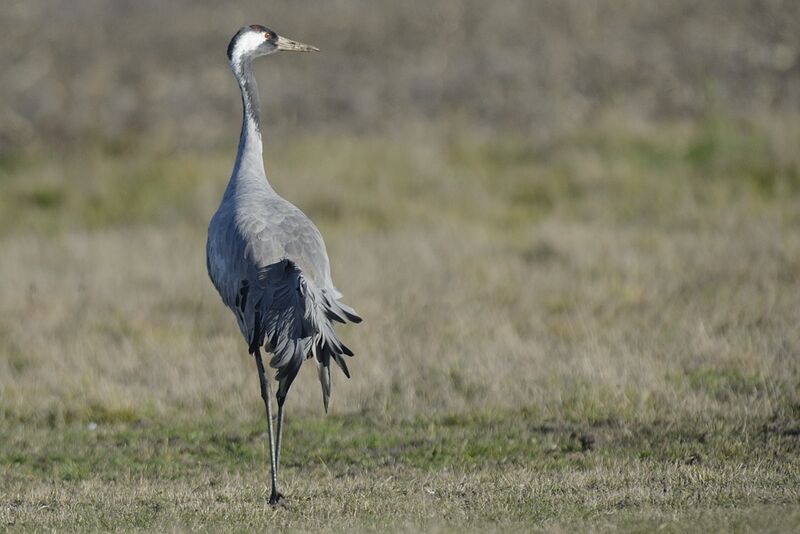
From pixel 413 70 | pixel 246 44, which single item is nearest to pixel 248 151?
pixel 246 44

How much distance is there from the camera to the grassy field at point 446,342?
6.42 meters

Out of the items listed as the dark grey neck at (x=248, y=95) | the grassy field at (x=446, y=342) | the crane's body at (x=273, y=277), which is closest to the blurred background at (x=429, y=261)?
the grassy field at (x=446, y=342)

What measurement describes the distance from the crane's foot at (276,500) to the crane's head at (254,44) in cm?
286

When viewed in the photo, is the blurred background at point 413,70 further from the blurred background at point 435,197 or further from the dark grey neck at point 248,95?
the dark grey neck at point 248,95

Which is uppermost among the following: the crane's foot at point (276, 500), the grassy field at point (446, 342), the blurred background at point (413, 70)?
the blurred background at point (413, 70)

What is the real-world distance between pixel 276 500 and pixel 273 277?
113 centimetres

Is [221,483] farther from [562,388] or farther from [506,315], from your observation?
[506,315]

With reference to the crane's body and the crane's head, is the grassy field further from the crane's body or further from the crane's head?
the crane's head

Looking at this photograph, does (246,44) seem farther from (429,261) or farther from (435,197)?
(435,197)

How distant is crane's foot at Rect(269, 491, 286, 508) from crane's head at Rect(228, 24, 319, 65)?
9.38ft

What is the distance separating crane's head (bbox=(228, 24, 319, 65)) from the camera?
26.2ft

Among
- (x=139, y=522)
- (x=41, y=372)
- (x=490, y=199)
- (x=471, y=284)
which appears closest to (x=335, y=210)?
(x=490, y=199)

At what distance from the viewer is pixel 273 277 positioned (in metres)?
6.54

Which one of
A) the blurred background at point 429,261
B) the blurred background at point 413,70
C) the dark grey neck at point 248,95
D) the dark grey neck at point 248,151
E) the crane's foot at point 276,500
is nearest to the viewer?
the crane's foot at point 276,500
